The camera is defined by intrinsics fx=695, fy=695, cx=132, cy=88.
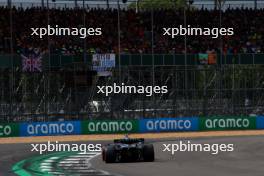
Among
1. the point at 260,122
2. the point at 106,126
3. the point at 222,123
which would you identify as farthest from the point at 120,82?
the point at 260,122

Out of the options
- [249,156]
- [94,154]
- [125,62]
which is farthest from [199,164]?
[125,62]

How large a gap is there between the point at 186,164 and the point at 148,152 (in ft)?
4.69

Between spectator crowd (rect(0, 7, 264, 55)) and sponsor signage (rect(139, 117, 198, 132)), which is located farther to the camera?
spectator crowd (rect(0, 7, 264, 55))

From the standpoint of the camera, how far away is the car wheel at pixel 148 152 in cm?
2248

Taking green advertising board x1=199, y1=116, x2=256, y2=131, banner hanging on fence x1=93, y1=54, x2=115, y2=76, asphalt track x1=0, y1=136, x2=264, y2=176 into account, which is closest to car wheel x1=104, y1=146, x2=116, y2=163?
asphalt track x1=0, y1=136, x2=264, y2=176

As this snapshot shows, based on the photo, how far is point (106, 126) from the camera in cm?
4078

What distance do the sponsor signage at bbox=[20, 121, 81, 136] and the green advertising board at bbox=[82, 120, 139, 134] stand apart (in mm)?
524

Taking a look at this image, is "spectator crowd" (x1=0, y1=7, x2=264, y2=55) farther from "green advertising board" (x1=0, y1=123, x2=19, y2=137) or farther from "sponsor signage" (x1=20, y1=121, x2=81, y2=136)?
"green advertising board" (x1=0, y1=123, x2=19, y2=137)

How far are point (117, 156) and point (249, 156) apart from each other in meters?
5.35

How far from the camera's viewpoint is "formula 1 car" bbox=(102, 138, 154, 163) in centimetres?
2200

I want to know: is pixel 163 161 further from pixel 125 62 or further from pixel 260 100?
pixel 125 62

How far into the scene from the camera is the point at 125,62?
52.3m

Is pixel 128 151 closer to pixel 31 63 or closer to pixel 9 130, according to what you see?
pixel 9 130

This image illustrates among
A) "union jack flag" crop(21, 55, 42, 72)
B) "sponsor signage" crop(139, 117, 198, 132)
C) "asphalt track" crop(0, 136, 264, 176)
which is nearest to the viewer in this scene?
"asphalt track" crop(0, 136, 264, 176)
